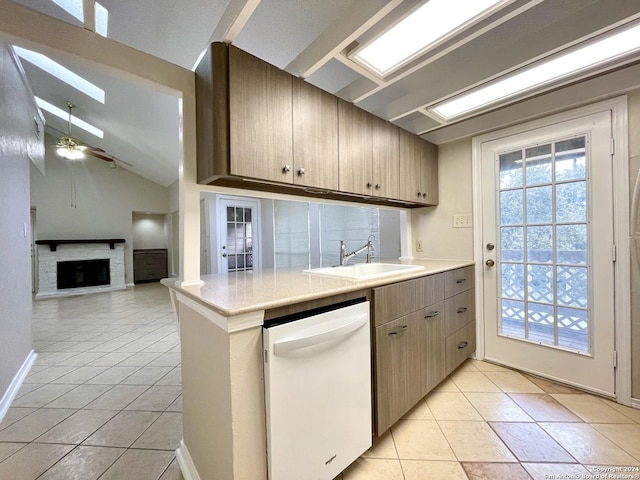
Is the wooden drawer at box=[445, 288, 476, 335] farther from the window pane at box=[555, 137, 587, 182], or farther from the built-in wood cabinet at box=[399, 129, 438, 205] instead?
the window pane at box=[555, 137, 587, 182]

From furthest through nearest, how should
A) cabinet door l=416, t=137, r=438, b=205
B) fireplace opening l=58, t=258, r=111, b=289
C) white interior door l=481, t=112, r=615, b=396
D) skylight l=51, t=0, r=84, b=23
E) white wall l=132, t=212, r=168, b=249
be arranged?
white wall l=132, t=212, r=168, b=249 < fireplace opening l=58, t=258, r=111, b=289 < cabinet door l=416, t=137, r=438, b=205 < skylight l=51, t=0, r=84, b=23 < white interior door l=481, t=112, r=615, b=396

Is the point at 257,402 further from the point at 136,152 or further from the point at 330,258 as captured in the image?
the point at 136,152

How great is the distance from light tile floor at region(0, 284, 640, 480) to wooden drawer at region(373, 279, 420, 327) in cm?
70

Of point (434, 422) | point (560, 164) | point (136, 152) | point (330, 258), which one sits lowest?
point (434, 422)

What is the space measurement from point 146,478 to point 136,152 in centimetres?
613

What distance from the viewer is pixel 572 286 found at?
1.92 meters

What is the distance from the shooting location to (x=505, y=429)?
5.04 ft

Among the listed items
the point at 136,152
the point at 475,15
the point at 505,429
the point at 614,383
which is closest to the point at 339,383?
the point at 505,429

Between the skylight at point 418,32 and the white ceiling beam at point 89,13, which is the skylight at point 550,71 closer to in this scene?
the skylight at point 418,32

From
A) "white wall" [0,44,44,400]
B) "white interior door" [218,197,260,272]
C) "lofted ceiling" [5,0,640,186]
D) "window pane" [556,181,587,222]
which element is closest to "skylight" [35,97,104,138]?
"white wall" [0,44,44,400]

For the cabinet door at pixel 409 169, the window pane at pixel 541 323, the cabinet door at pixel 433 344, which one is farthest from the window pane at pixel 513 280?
the cabinet door at pixel 409 169

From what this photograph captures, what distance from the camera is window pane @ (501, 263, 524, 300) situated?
2.16 m

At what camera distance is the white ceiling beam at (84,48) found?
3.34 feet

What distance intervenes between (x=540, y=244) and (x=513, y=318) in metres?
0.65
